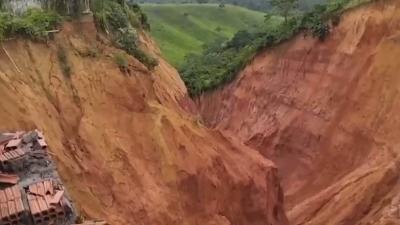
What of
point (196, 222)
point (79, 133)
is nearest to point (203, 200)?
point (196, 222)

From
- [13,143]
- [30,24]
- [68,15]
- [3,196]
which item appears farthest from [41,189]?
[68,15]

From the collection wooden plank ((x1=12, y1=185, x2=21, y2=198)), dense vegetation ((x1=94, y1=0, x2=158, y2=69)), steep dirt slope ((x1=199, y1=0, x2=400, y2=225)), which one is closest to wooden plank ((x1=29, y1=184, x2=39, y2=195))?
wooden plank ((x1=12, y1=185, x2=21, y2=198))

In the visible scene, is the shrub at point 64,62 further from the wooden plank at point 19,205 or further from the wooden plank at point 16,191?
the wooden plank at point 19,205

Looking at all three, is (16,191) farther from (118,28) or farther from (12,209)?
(118,28)

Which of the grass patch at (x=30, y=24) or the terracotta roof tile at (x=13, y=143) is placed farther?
the grass patch at (x=30, y=24)

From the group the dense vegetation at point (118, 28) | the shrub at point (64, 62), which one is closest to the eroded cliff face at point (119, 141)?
the shrub at point (64, 62)

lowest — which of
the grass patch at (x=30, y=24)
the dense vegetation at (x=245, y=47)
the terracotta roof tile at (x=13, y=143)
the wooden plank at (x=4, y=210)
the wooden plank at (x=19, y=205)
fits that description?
the dense vegetation at (x=245, y=47)
